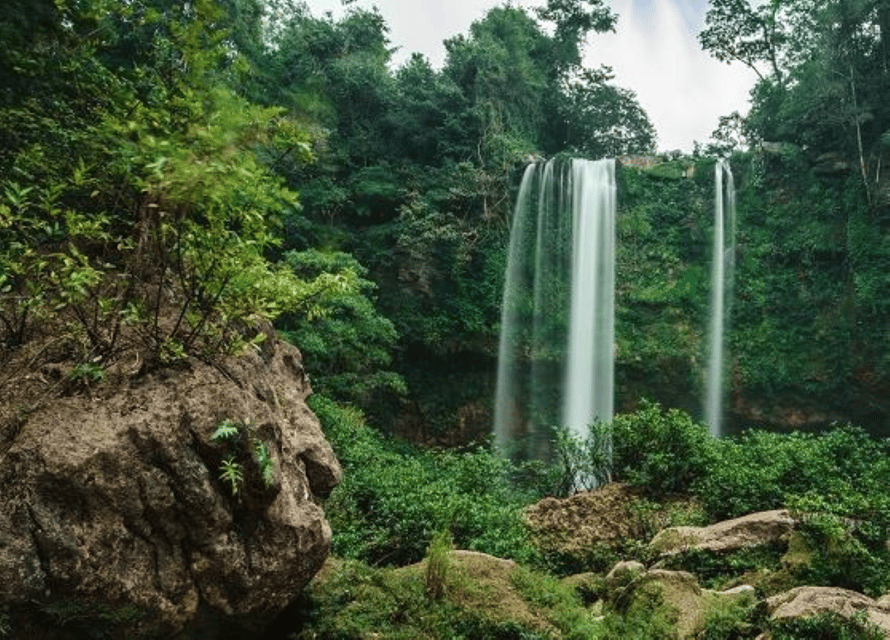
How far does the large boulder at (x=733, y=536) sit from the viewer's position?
732 centimetres

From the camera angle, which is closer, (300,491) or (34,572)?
(34,572)

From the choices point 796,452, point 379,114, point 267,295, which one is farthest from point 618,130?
point 267,295

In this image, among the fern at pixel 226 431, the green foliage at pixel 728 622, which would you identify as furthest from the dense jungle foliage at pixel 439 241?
the fern at pixel 226 431

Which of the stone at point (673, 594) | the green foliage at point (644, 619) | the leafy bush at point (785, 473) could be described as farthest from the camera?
the leafy bush at point (785, 473)

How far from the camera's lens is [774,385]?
17812 mm

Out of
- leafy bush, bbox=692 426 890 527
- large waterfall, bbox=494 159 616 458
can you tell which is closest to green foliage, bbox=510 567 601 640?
leafy bush, bbox=692 426 890 527

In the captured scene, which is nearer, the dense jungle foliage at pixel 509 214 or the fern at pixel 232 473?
the fern at pixel 232 473

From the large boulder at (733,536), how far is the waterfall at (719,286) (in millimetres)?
11056

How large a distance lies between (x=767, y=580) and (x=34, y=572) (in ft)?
20.2

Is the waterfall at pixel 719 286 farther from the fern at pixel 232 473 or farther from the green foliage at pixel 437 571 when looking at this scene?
the fern at pixel 232 473

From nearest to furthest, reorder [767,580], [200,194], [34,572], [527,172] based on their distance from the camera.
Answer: [34,572], [200,194], [767,580], [527,172]

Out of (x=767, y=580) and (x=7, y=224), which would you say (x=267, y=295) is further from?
(x=767, y=580)

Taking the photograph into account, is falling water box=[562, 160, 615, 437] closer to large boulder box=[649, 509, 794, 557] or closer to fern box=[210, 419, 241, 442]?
large boulder box=[649, 509, 794, 557]

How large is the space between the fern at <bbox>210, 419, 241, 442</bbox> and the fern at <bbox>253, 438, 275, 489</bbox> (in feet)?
0.43
